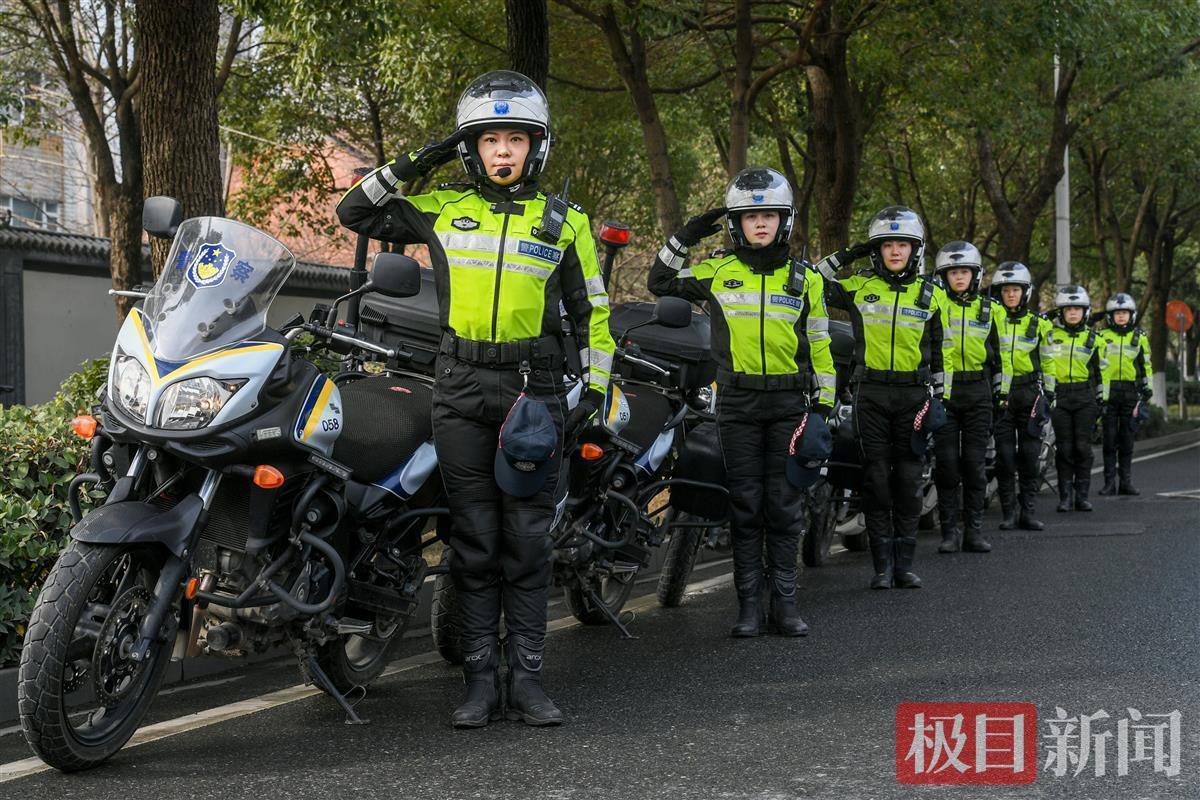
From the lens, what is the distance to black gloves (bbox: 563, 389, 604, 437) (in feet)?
18.6

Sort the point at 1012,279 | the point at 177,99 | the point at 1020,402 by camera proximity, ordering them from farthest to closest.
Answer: the point at 1020,402
the point at 1012,279
the point at 177,99

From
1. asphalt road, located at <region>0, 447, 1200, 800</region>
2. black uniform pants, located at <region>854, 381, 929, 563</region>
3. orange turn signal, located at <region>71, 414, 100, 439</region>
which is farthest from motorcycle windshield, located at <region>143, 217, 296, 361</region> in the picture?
black uniform pants, located at <region>854, 381, 929, 563</region>

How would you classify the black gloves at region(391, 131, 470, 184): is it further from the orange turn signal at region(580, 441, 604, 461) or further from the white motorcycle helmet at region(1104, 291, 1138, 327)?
the white motorcycle helmet at region(1104, 291, 1138, 327)

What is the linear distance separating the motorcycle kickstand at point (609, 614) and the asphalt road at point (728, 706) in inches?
3.1

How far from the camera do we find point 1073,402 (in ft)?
49.1

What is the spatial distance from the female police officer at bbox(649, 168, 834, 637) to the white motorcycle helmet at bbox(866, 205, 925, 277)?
161 cm

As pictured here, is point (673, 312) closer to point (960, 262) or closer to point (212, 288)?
point (212, 288)

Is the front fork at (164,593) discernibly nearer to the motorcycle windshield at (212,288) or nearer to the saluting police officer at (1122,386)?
the motorcycle windshield at (212,288)

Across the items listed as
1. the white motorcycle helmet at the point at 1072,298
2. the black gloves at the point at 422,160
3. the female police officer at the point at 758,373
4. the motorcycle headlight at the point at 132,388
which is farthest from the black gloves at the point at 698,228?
the white motorcycle helmet at the point at 1072,298

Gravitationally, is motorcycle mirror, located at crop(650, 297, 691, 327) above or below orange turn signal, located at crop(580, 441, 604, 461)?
above

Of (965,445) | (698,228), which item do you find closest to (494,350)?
(698,228)

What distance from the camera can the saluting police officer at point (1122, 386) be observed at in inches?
661

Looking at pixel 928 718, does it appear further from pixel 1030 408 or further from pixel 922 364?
pixel 1030 408

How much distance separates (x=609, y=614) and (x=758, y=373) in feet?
4.66
